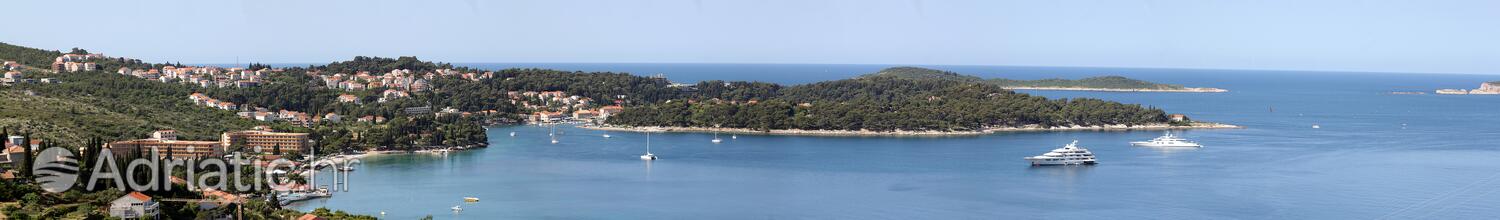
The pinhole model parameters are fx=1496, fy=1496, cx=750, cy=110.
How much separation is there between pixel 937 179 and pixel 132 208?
16191mm

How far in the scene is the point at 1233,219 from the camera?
23719 millimetres

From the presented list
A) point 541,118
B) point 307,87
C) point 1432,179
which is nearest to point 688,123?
point 541,118

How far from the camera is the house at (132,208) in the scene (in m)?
18.3

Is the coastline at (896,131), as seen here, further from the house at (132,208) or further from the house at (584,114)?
the house at (132,208)

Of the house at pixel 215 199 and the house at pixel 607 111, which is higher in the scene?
the house at pixel 215 199

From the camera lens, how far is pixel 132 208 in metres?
18.3

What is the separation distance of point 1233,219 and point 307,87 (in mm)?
37235

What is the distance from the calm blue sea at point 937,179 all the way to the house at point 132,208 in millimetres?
4902

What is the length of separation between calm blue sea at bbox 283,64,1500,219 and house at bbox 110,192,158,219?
16.1 ft

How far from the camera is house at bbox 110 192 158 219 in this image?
18.3m

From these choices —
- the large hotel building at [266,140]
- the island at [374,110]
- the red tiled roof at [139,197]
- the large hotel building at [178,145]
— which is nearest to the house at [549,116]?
the island at [374,110]

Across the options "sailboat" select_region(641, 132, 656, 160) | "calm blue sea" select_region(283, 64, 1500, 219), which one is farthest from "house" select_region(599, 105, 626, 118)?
"sailboat" select_region(641, 132, 656, 160)

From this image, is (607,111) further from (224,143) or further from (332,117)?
(224,143)

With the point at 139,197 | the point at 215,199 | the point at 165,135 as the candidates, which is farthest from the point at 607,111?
the point at 139,197
